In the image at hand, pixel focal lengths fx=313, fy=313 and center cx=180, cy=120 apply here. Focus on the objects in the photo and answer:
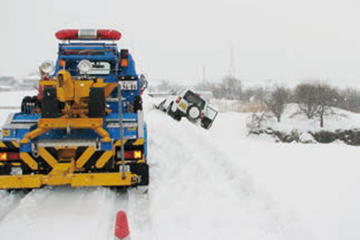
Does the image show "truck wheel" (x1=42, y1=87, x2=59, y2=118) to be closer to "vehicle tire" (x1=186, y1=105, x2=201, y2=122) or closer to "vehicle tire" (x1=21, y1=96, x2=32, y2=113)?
"vehicle tire" (x1=21, y1=96, x2=32, y2=113)

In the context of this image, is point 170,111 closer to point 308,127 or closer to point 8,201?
point 8,201

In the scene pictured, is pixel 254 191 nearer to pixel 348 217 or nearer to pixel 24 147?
pixel 348 217

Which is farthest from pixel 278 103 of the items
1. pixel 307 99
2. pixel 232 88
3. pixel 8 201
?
pixel 232 88

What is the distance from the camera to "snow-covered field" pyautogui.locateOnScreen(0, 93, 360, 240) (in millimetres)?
3814

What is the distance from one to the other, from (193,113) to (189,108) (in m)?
0.32

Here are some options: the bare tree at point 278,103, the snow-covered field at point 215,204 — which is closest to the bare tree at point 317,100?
the bare tree at point 278,103

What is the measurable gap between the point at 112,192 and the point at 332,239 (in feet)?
10.8

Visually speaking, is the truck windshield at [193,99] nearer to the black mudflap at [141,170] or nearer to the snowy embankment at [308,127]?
the black mudflap at [141,170]

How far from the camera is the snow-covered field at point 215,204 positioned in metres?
3.81

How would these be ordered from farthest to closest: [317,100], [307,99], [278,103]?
[278,103] → [307,99] → [317,100]

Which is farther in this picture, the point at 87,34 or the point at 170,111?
the point at 170,111

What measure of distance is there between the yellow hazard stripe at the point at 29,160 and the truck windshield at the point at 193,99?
446 inches

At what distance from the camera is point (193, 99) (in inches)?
627

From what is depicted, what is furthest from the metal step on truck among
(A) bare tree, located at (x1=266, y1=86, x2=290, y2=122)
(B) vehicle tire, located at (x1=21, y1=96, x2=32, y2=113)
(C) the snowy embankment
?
(A) bare tree, located at (x1=266, y1=86, x2=290, y2=122)
